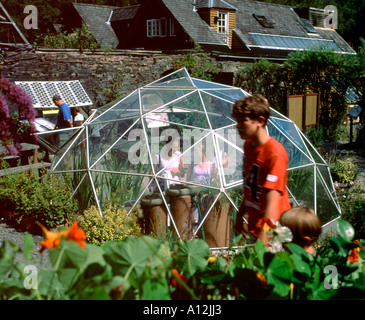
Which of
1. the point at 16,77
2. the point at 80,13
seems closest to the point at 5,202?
the point at 16,77

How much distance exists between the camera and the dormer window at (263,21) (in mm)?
30625

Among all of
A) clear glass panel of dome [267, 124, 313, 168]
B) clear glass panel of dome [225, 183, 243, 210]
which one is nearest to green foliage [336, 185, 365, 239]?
clear glass panel of dome [267, 124, 313, 168]

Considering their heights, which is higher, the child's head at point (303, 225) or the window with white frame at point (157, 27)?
the window with white frame at point (157, 27)

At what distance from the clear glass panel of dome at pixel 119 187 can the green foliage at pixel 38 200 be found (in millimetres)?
574

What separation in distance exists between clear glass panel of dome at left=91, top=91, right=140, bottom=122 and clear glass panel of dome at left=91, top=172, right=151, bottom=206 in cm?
116

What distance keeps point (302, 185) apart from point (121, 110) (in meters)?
3.18

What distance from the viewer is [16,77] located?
1447 centimetres

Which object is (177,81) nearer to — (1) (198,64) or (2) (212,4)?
(1) (198,64)

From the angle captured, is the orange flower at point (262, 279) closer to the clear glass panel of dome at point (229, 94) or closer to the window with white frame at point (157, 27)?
the clear glass panel of dome at point (229, 94)

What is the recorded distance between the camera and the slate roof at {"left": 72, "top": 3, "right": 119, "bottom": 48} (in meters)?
32.1

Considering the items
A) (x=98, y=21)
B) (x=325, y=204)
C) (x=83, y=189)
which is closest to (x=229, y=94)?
(x=325, y=204)

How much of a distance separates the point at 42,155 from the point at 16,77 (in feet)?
15.3

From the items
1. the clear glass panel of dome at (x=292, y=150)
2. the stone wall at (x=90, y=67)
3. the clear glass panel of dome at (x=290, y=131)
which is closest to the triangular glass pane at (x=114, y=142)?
the clear glass panel of dome at (x=292, y=150)

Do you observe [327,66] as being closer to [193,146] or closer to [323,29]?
[193,146]
